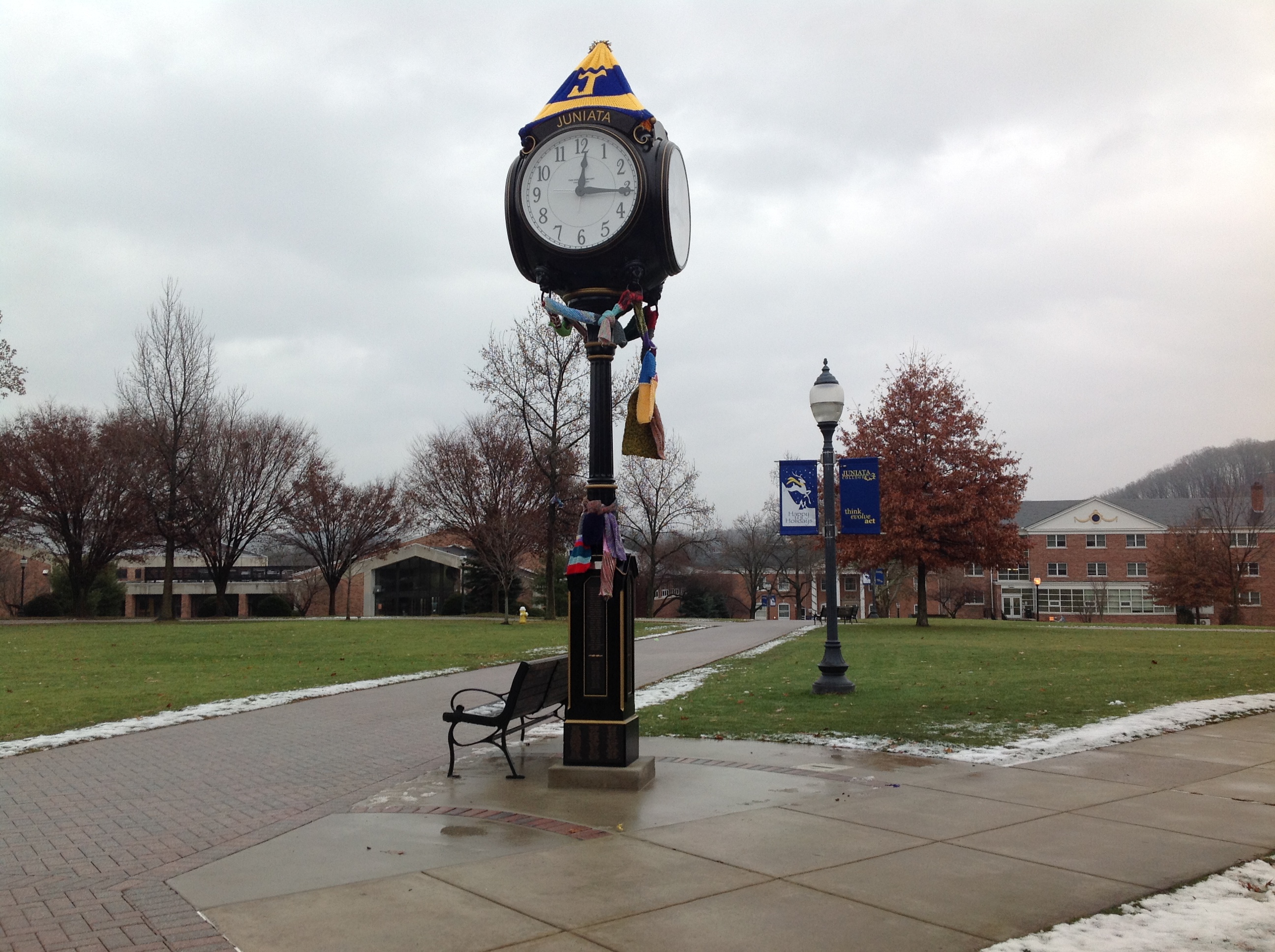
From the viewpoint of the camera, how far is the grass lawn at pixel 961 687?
10672 millimetres

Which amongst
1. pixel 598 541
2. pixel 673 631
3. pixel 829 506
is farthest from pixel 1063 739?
pixel 673 631

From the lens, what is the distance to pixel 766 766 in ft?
27.3

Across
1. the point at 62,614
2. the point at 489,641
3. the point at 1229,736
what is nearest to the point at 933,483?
the point at 489,641

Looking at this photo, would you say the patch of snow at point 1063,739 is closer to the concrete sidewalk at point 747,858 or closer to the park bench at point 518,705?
the concrete sidewalk at point 747,858

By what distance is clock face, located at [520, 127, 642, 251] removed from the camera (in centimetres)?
819

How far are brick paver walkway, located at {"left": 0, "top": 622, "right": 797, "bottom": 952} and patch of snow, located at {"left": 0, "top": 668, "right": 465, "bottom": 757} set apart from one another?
0.28 metres

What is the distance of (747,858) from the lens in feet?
18.0

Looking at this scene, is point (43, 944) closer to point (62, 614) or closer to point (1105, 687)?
point (1105, 687)

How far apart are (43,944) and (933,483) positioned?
33.9 meters

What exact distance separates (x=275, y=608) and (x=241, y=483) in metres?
10.9

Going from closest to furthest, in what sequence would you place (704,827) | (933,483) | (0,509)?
(704,827) → (933,483) → (0,509)

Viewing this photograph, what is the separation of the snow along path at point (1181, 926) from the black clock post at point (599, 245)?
3.84 m

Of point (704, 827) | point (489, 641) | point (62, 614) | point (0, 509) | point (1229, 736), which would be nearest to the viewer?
point (704, 827)

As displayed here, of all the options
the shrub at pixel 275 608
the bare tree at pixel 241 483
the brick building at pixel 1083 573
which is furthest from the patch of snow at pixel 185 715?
the brick building at pixel 1083 573
